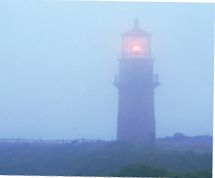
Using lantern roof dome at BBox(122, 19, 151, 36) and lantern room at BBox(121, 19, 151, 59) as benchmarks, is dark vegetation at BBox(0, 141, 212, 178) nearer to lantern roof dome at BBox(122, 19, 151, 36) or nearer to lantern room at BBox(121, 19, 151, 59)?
lantern room at BBox(121, 19, 151, 59)

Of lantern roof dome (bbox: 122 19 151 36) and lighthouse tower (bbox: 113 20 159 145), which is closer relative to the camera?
lantern roof dome (bbox: 122 19 151 36)

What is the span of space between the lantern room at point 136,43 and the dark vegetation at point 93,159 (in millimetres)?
766

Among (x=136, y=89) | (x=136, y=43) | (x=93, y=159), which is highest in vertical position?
(x=136, y=43)

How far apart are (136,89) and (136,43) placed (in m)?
0.40

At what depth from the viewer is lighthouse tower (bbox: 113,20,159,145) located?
19.5 feet

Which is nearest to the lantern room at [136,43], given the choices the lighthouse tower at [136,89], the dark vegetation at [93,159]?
the lighthouse tower at [136,89]

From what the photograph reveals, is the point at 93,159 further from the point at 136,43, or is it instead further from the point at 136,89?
the point at 136,43

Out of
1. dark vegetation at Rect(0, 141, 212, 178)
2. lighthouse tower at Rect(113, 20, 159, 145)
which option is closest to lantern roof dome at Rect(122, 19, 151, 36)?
lighthouse tower at Rect(113, 20, 159, 145)

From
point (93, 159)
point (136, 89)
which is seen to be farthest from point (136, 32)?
point (93, 159)

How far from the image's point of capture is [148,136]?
19.8ft

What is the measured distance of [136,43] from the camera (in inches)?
243

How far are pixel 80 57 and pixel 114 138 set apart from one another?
730mm

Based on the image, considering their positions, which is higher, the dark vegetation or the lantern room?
the lantern room

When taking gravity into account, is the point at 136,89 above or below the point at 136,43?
below
